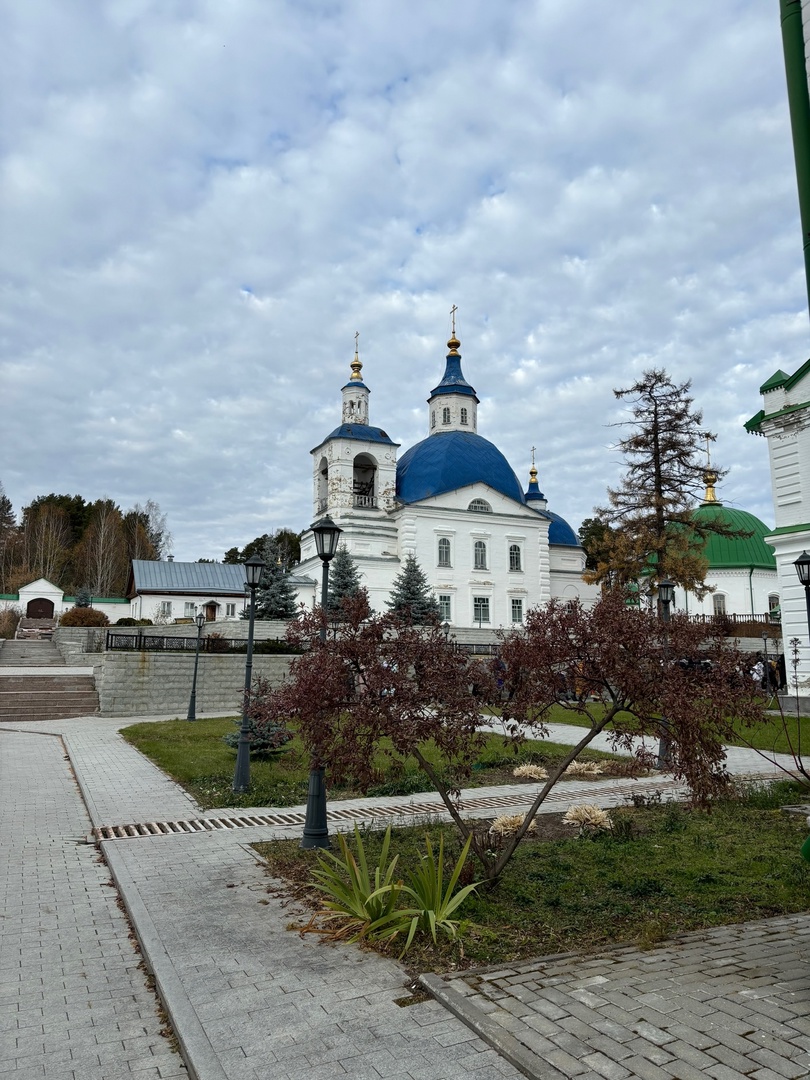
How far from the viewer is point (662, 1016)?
408 cm

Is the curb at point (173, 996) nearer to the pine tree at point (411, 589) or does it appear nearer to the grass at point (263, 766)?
the grass at point (263, 766)

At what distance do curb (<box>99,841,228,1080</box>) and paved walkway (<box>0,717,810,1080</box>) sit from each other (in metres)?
0.02

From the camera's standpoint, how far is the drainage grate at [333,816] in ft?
30.5

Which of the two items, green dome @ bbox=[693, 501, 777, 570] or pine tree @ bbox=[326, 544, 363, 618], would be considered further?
green dome @ bbox=[693, 501, 777, 570]

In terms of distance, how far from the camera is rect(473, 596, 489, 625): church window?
49281 millimetres

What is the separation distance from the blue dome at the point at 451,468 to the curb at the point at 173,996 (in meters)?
43.5

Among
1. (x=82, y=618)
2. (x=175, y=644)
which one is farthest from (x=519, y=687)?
(x=82, y=618)

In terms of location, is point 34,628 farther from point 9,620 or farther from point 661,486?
point 661,486

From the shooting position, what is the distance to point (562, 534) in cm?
5809

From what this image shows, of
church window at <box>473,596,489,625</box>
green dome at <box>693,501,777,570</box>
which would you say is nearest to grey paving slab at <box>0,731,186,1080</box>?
church window at <box>473,596,489,625</box>

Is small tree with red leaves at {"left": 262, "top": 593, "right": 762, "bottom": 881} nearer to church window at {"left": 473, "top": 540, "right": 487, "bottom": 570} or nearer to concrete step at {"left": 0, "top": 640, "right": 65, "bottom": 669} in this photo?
concrete step at {"left": 0, "top": 640, "right": 65, "bottom": 669}

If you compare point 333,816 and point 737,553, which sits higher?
point 737,553

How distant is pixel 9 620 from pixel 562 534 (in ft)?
131

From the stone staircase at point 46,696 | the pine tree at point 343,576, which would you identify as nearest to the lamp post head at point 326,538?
the stone staircase at point 46,696
